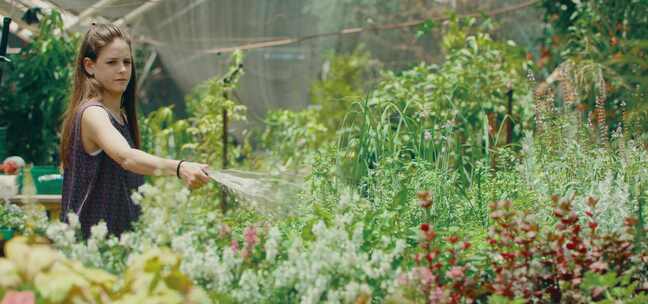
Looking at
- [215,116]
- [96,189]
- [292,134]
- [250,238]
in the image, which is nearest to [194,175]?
[250,238]

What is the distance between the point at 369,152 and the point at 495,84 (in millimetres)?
3093

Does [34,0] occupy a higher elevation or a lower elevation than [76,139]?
higher

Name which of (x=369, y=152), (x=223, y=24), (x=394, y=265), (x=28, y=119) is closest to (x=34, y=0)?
(x=28, y=119)

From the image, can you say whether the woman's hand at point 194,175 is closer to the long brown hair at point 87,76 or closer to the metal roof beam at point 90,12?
the long brown hair at point 87,76

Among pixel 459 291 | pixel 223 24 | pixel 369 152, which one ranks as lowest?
pixel 459 291

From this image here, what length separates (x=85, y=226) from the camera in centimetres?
270

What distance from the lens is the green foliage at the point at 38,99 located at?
19.2 feet

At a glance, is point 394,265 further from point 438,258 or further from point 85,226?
point 85,226

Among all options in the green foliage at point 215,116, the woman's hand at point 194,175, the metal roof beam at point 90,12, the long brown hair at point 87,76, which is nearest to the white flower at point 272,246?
the woman's hand at point 194,175

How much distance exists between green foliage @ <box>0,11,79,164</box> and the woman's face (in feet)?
10.4

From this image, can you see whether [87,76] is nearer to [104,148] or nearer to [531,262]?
[104,148]

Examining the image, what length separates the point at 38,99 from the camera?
5930 millimetres

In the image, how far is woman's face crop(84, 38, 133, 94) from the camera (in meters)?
2.79

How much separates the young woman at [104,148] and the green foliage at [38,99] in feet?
10.2
